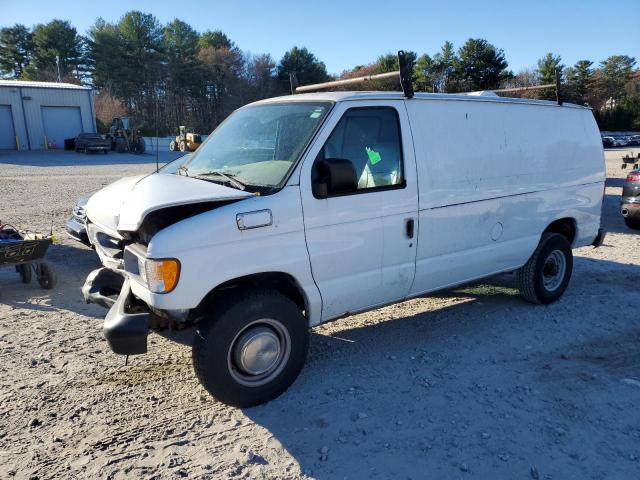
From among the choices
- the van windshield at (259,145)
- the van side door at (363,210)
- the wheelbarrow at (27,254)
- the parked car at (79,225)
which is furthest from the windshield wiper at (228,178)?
the parked car at (79,225)

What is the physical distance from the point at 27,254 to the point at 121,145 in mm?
32375

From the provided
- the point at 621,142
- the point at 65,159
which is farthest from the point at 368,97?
the point at 621,142

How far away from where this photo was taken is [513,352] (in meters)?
4.72

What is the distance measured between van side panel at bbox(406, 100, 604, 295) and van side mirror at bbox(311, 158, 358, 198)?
881 millimetres

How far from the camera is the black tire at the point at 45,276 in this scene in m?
6.18

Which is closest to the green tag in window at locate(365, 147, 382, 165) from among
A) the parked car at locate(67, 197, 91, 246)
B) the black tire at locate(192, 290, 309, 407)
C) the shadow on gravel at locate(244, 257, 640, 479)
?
the black tire at locate(192, 290, 309, 407)

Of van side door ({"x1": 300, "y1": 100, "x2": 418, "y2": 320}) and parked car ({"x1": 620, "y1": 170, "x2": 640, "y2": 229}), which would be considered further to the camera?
parked car ({"x1": 620, "y1": 170, "x2": 640, "y2": 229})

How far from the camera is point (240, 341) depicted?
360 cm

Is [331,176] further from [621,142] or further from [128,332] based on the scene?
[621,142]

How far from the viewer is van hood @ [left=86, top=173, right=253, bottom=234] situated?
3.35 metres

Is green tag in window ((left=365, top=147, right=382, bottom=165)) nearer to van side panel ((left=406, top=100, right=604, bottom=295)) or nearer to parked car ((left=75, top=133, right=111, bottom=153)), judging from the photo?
van side panel ((left=406, top=100, right=604, bottom=295))

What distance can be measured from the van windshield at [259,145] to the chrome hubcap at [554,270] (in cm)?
350

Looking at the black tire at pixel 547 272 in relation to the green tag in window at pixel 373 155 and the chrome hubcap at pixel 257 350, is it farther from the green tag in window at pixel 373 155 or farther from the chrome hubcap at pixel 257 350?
the chrome hubcap at pixel 257 350

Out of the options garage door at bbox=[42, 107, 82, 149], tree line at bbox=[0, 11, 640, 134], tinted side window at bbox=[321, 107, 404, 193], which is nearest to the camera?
tinted side window at bbox=[321, 107, 404, 193]
